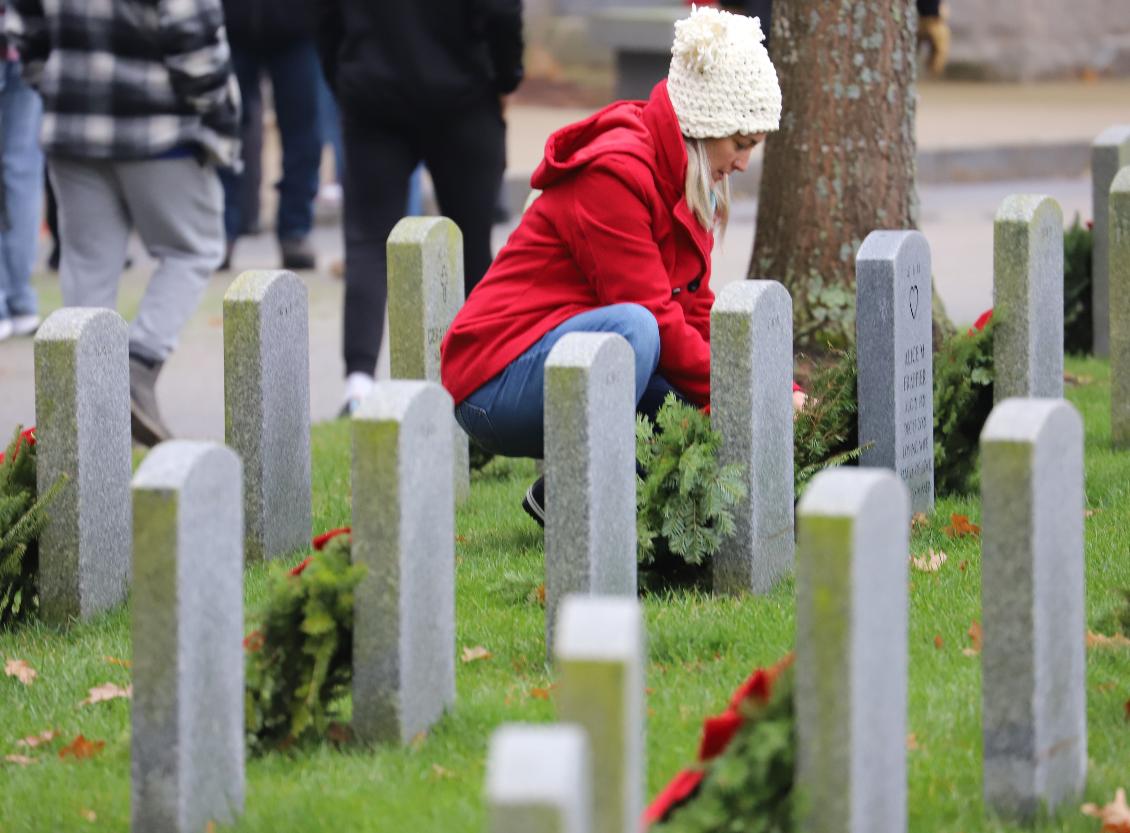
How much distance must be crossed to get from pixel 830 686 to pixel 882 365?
2.44 metres

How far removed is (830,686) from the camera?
3006 mm

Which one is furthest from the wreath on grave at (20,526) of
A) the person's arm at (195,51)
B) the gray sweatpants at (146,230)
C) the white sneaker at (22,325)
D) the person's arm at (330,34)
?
the white sneaker at (22,325)

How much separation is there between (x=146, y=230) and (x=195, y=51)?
2.30ft

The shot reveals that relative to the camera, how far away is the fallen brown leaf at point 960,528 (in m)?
5.44

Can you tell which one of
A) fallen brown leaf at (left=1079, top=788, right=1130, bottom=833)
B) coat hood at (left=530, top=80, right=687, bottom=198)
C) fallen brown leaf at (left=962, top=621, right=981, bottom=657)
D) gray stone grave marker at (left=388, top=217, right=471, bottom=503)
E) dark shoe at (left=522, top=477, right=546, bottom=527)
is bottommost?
fallen brown leaf at (left=962, top=621, right=981, bottom=657)

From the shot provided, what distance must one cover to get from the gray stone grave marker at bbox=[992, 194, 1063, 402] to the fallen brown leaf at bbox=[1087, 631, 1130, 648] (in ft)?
4.61

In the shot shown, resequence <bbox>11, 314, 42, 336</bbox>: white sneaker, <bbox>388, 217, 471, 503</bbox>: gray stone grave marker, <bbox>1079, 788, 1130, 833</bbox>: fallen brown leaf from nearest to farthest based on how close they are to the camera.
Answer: <bbox>1079, 788, 1130, 833</bbox>: fallen brown leaf < <bbox>388, 217, 471, 503</bbox>: gray stone grave marker < <bbox>11, 314, 42, 336</bbox>: white sneaker

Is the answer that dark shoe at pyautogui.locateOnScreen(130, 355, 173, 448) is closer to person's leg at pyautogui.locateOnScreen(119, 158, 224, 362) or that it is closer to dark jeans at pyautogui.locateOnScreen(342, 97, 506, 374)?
person's leg at pyautogui.locateOnScreen(119, 158, 224, 362)

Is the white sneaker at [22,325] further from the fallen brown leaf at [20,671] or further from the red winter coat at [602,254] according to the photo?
the fallen brown leaf at [20,671]

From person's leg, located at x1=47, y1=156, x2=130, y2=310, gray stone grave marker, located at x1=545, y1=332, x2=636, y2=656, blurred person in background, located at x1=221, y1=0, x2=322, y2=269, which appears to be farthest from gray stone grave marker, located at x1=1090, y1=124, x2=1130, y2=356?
blurred person in background, located at x1=221, y1=0, x2=322, y2=269

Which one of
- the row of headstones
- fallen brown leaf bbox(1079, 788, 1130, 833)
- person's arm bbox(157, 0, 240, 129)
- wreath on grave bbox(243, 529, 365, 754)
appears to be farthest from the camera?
person's arm bbox(157, 0, 240, 129)

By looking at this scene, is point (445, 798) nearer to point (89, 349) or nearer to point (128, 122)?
point (89, 349)

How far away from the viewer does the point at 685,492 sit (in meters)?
4.72

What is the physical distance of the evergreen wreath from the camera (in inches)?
187
